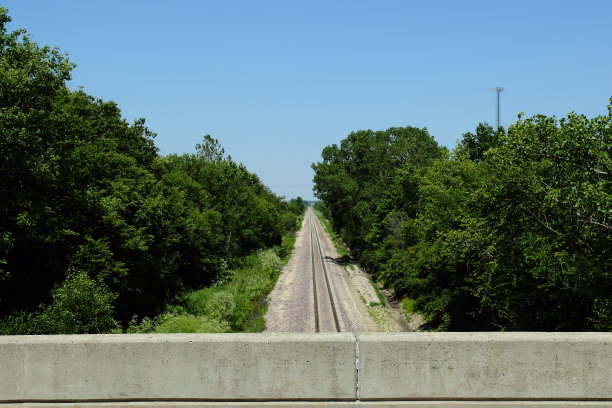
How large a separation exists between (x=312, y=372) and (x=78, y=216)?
19.8m

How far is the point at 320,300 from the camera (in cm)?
2956

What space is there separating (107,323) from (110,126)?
20.2 meters

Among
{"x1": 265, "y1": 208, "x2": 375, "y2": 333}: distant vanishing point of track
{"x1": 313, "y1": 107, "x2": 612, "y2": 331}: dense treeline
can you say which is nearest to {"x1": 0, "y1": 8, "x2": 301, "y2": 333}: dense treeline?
{"x1": 265, "y1": 208, "x2": 375, "y2": 333}: distant vanishing point of track

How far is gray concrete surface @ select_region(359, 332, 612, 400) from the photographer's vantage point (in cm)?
423

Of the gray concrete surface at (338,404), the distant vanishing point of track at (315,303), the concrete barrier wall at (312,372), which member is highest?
the concrete barrier wall at (312,372)

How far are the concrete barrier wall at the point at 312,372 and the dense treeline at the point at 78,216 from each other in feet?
35.0

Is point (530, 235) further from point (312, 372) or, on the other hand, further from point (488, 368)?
A: point (312, 372)

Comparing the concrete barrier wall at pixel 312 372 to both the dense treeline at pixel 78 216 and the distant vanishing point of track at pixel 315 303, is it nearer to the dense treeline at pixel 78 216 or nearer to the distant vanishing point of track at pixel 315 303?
the dense treeline at pixel 78 216

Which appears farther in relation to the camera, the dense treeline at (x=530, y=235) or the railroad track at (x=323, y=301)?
the railroad track at (x=323, y=301)

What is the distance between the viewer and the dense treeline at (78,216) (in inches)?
618

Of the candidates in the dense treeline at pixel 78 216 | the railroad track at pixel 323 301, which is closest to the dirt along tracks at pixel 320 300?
the railroad track at pixel 323 301

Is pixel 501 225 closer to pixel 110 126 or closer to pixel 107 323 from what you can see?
pixel 107 323

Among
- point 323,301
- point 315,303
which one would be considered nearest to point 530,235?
point 315,303

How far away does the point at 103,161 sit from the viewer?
2527 cm
